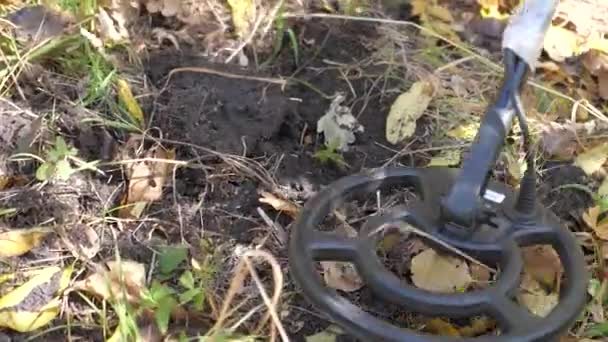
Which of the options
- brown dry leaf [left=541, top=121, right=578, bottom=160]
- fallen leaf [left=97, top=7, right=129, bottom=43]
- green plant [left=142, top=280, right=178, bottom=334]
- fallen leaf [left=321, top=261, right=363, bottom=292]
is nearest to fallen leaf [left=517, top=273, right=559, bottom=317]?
fallen leaf [left=321, top=261, right=363, bottom=292]

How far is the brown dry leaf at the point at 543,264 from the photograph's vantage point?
1.46 metres

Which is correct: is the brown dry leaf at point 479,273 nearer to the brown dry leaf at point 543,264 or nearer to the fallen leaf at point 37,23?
the brown dry leaf at point 543,264

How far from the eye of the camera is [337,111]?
1748 mm

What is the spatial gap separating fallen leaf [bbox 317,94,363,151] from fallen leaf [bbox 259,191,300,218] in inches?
7.0

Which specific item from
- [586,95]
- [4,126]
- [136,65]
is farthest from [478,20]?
[4,126]

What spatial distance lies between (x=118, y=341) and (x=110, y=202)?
320mm

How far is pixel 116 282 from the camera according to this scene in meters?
1.40

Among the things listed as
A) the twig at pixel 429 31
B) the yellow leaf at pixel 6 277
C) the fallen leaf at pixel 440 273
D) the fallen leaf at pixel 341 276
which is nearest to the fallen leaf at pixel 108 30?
the twig at pixel 429 31

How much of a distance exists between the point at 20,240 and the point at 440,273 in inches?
26.7

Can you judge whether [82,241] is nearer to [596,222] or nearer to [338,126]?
[338,126]

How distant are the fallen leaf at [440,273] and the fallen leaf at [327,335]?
146 millimetres

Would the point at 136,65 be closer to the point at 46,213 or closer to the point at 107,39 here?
the point at 107,39

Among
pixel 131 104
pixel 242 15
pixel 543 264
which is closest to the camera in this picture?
pixel 543 264

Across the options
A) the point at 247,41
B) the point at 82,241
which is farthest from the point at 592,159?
the point at 82,241
